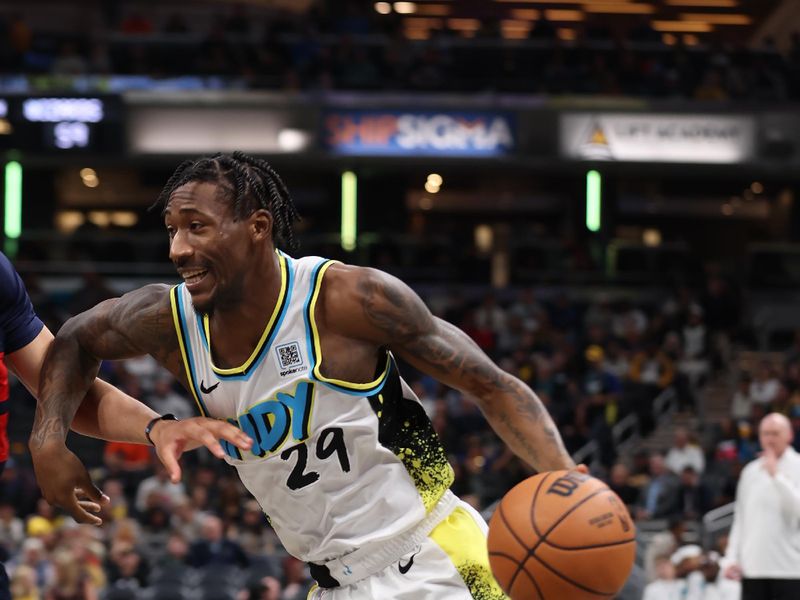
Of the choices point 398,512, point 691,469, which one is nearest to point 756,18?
point 691,469

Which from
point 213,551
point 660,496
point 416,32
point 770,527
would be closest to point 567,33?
point 416,32

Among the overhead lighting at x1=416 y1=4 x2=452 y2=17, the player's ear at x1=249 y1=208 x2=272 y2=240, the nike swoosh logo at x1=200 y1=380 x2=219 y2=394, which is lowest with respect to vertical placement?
the nike swoosh logo at x1=200 y1=380 x2=219 y2=394

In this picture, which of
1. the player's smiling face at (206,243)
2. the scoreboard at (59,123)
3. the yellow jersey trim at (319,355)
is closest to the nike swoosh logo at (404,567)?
the yellow jersey trim at (319,355)

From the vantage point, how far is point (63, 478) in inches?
165

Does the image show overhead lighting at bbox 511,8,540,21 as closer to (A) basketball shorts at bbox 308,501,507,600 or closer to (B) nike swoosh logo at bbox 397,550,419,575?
(A) basketball shorts at bbox 308,501,507,600

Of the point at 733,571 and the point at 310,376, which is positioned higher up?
the point at 310,376

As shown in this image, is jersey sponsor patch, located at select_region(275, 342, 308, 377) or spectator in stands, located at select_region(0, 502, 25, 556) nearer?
jersey sponsor patch, located at select_region(275, 342, 308, 377)

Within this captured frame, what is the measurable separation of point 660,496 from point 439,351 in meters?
10.0

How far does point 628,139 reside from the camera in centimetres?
2177

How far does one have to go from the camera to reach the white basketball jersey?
4238 millimetres

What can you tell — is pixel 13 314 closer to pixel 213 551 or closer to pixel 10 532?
pixel 213 551

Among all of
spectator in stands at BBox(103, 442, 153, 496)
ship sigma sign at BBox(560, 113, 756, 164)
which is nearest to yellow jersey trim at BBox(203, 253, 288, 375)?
spectator in stands at BBox(103, 442, 153, 496)

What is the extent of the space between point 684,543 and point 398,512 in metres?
8.19

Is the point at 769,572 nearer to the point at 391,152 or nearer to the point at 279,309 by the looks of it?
the point at 279,309
